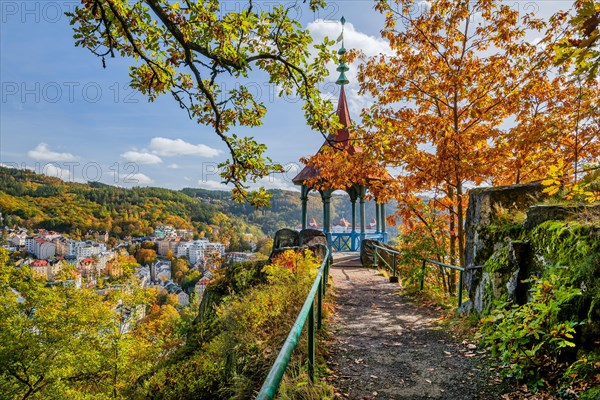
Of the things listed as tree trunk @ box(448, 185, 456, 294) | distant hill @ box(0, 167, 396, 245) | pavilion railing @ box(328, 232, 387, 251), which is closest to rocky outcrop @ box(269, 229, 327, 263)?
pavilion railing @ box(328, 232, 387, 251)

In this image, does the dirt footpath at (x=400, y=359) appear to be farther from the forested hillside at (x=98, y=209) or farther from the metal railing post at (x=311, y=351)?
the forested hillside at (x=98, y=209)

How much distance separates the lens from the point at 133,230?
254 feet

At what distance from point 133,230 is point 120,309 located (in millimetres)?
62083

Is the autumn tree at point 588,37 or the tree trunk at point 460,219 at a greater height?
the autumn tree at point 588,37

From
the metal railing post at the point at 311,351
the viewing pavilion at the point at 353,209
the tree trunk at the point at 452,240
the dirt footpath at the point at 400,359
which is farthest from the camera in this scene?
the viewing pavilion at the point at 353,209

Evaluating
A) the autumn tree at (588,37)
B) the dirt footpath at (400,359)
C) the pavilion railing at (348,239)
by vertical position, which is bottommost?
the dirt footpath at (400,359)

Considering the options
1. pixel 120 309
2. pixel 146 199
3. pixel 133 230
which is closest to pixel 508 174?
pixel 120 309

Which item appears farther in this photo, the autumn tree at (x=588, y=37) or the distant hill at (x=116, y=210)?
the distant hill at (x=116, y=210)

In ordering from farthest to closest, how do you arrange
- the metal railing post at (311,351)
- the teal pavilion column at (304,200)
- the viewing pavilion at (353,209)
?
the teal pavilion column at (304,200) → the viewing pavilion at (353,209) → the metal railing post at (311,351)

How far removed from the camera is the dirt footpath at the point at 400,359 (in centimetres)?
343

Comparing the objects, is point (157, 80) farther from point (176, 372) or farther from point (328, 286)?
point (328, 286)

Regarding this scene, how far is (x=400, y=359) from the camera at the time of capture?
428 centimetres

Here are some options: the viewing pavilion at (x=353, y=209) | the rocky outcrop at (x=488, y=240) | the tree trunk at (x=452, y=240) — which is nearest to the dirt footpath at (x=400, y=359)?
the rocky outcrop at (x=488, y=240)

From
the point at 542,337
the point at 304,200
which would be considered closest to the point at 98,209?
the point at 304,200
